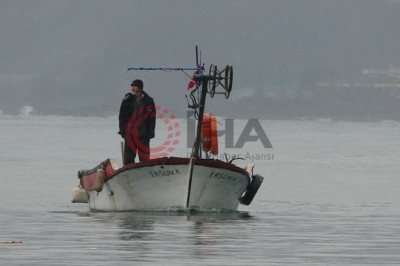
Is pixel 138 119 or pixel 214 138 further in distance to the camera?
pixel 214 138

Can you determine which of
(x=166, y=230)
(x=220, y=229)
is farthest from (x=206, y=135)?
(x=166, y=230)

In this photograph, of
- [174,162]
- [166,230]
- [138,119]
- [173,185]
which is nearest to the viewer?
[166,230]

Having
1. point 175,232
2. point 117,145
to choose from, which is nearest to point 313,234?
point 175,232

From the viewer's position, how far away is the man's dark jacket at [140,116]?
32.9 meters

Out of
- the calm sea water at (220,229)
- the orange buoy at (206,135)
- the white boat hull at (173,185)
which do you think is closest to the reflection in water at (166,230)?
the calm sea water at (220,229)

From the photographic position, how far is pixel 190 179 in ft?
106

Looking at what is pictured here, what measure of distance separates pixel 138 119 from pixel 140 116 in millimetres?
64

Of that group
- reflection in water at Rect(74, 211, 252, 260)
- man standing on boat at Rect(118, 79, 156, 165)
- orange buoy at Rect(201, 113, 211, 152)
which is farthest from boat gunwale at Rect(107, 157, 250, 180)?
orange buoy at Rect(201, 113, 211, 152)

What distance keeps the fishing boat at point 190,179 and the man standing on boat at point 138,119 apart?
522mm

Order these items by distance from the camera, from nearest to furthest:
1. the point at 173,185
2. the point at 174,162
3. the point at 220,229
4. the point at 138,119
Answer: the point at 220,229 → the point at 174,162 → the point at 173,185 → the point at 138,119

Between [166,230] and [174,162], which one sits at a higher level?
[174,162]

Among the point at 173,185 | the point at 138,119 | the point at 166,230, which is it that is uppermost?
the point at 138,119

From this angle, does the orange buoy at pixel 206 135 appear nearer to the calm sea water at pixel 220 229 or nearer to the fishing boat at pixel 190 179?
the fishing boat at pixel 190 179

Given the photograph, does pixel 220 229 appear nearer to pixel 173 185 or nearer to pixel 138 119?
pixel 173 185
